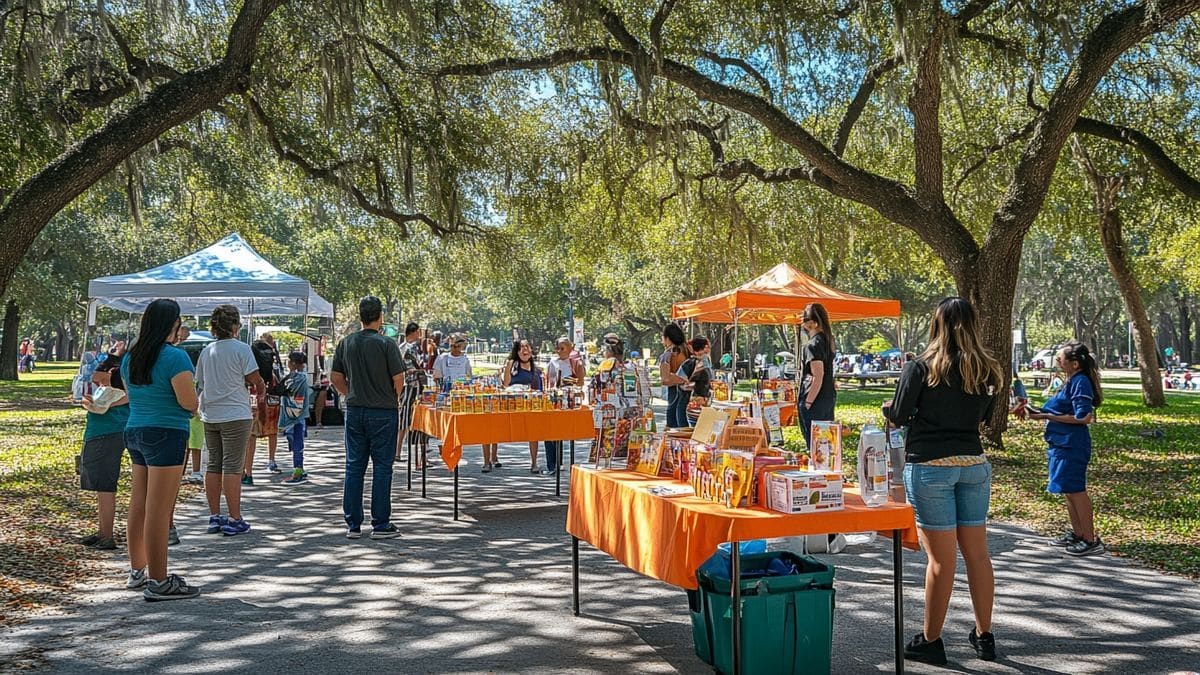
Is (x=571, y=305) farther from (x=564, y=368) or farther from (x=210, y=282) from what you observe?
(x=210, y=282)

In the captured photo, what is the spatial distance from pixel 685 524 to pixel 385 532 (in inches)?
166

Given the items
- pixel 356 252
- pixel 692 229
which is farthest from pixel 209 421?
pixel 356 252

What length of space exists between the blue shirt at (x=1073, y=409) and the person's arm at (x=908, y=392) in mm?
2784

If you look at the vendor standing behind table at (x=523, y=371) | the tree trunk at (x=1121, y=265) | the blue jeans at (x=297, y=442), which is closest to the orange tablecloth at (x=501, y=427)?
the vendor standing behind table at (x=523, y=371)

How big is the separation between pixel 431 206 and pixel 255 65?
310 cm

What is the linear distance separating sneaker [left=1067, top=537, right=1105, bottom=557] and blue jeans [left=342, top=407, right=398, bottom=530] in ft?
17.1

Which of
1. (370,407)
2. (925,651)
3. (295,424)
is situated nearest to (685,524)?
(925,651)

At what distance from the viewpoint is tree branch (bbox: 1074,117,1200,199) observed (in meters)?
13.6

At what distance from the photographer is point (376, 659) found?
449 centimetres

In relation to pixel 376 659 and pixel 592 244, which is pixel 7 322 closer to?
pixel 592 244

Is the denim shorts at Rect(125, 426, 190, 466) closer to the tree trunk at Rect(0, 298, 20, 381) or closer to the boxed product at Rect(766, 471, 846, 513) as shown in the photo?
the boxed product at Rect(766, 471, 846, 513)

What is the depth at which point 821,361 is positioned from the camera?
27.4ft

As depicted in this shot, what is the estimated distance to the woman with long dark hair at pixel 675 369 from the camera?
398 inches

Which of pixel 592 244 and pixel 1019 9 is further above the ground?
pixel 1019 9
